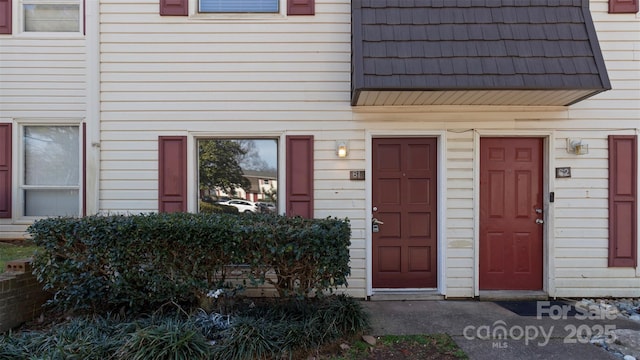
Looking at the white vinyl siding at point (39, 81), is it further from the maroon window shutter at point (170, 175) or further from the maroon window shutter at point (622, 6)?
the maroon window shutter at point (622, 6)

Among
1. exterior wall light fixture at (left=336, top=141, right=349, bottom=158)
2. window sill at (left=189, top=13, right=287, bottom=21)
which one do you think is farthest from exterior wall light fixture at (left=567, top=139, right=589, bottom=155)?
window sill at (left=189, top=13, right=287, bottom=21)

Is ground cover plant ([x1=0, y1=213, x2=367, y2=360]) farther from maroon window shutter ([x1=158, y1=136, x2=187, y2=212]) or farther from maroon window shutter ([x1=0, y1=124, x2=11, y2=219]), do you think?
maroon window shutter ([x1=0, y1=124, x2=11, y2=219])

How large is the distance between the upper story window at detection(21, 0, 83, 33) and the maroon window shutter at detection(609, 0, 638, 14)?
287 inches

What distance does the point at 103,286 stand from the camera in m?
3.86

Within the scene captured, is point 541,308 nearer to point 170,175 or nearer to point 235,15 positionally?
point 170,175

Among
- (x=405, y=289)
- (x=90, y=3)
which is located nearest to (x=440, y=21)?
(x=405, y=289)

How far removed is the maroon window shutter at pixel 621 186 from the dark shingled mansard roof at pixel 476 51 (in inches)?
39.3

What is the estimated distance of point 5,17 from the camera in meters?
5.53

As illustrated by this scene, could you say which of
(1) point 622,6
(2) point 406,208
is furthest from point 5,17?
(1) point 622,6

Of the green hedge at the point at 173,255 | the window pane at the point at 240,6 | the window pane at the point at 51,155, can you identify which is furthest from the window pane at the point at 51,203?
the window pane at the point at 240,6

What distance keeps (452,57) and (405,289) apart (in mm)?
2898

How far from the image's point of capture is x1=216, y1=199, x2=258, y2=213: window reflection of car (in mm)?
5074

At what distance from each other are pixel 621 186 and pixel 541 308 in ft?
6.16

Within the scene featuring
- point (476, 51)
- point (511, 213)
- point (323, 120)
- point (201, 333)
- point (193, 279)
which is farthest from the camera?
point (511, 213)
